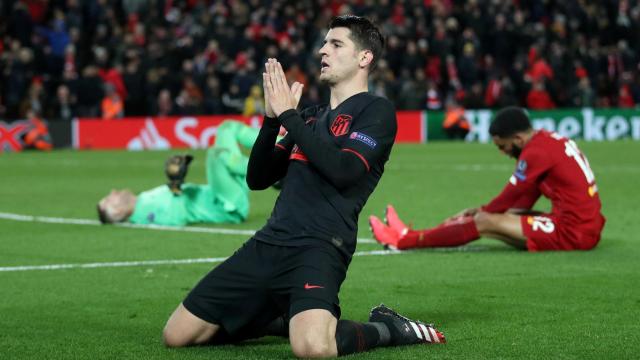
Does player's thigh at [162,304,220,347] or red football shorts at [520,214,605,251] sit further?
red football shorts at [520,214,605,251]

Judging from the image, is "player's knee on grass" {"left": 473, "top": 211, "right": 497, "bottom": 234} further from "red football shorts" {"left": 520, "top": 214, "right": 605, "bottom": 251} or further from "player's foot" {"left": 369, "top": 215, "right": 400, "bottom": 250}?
"player's foot" {"left": 369, "top": 215, "right": 400, "bottom": 250}

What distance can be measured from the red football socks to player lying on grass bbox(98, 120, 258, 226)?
2639 mm

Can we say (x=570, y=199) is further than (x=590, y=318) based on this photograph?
Yes

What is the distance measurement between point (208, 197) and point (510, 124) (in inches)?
162

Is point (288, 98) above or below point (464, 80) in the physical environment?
above

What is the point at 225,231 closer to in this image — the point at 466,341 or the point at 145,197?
the point at 145,197

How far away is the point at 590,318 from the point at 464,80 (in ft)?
87.1

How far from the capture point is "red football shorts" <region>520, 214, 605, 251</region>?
10273 mm

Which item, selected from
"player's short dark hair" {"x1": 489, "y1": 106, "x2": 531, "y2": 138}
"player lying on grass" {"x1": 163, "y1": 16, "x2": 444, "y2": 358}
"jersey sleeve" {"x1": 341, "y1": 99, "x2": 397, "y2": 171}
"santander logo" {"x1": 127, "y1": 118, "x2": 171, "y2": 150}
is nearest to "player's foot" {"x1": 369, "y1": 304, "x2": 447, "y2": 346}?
"player lying on grass" {"x1": 163, "y1": 16, "x2": 444, "y2": 358}

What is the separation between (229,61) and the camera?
31.9m

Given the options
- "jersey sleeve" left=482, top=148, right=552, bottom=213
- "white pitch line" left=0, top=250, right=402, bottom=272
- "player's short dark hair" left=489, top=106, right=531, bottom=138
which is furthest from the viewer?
"player's short dark hair" left=489, top=106, right=531, bottom=138

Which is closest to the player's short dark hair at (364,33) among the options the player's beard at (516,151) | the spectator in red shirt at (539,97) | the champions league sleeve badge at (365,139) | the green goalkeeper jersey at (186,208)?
the champions league sleeve badge at (365,139)

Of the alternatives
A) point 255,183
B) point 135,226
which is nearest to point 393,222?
point 135,226

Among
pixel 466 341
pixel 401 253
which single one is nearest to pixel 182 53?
pixel 401 253
